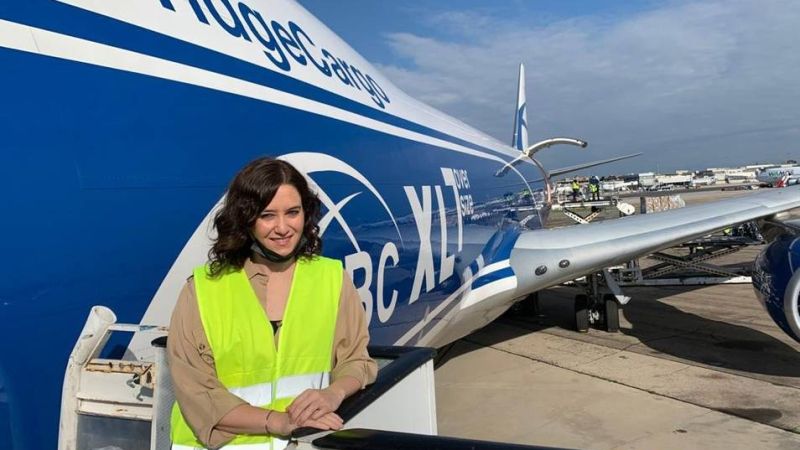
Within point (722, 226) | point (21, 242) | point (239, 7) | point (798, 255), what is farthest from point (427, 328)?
point (722, 226)

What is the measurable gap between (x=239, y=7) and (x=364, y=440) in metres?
2.30

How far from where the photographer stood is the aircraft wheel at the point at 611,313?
332 inches

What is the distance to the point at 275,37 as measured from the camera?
3.12 m

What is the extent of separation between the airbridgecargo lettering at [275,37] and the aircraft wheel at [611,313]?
219 inches

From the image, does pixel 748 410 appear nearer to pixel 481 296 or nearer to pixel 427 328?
pixel 481 296

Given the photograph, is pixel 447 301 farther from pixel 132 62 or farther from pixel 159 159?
pixel 132 62

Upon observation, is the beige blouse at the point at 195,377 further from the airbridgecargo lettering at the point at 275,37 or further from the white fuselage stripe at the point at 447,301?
the white fuselage stripe at the point at 447,301

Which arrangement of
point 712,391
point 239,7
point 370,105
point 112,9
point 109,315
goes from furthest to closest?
point 712,391 < point 370,105 < point 239,7 < point 112,9 < point 109,315

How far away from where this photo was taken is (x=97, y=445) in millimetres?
1661

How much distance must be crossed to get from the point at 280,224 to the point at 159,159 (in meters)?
0.68

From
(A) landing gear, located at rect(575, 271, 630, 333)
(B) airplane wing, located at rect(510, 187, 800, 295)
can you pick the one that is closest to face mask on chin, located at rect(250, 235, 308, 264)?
(B) airplane wing, located at rect(510, 187, 800, 295)

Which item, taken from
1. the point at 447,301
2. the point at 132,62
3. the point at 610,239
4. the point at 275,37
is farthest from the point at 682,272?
the point at 132,62

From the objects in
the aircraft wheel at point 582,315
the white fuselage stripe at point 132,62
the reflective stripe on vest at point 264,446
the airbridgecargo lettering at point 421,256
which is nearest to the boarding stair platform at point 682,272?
the aircraft wheel at point 582,315

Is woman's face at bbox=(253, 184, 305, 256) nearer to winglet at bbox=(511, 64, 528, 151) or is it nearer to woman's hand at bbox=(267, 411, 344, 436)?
woman's hand at bbox=(267, 411, 344, 436)
